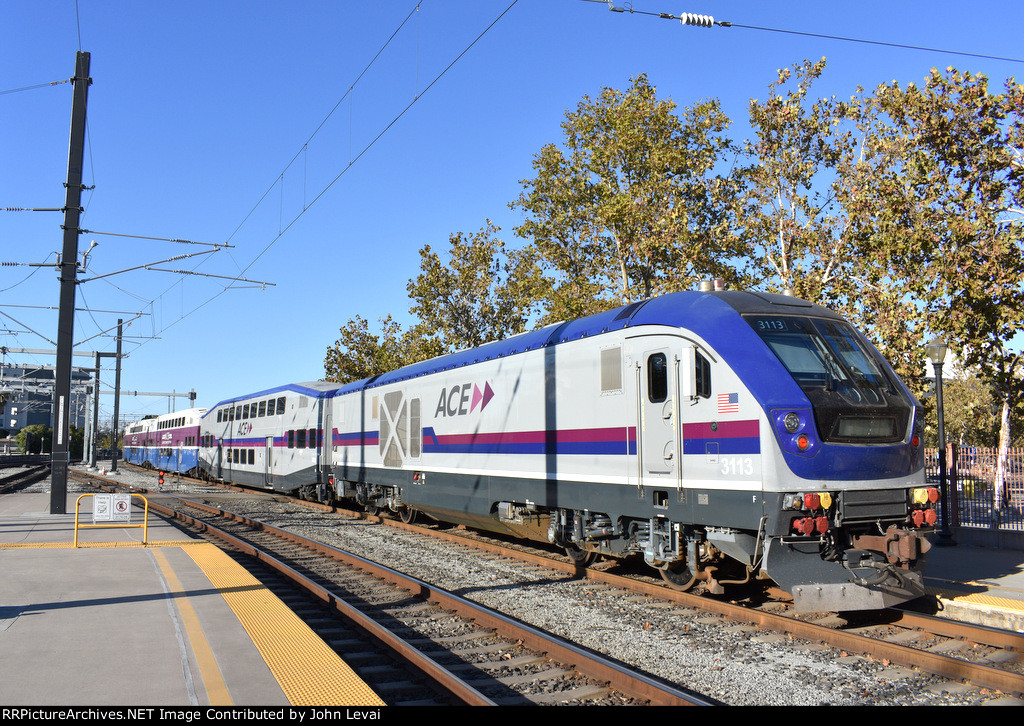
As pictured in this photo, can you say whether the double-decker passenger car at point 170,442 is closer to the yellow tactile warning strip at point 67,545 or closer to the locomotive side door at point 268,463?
the locomotive side door at point 268,463

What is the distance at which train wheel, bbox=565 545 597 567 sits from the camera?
11.8 metres

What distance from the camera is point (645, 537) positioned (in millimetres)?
9773

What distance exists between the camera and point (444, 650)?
7582 millimetres

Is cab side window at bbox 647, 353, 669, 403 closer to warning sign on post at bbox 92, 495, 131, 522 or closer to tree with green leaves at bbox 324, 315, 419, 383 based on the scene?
warning sign on post at bbox 92, 495, 131, 522

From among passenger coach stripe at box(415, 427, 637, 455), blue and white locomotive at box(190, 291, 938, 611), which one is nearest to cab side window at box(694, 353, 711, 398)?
blue and white locomotive at box(190, 291, 938, 611)

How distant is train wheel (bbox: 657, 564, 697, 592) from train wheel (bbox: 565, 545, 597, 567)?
2.03 meters

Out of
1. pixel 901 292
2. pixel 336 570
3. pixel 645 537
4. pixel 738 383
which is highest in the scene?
pixel 901 292

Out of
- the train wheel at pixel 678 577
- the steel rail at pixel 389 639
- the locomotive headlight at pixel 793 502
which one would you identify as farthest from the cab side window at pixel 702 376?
the steel rail at pixel 389 639

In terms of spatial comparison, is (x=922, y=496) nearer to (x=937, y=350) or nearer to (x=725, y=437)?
(x=725, y=437)

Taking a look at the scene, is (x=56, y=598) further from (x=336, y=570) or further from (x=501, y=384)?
(x=501, y=384)

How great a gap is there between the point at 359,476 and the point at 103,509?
704 centimetres

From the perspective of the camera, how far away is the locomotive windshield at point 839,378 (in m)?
8.05

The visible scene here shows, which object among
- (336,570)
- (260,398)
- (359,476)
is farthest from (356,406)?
(260,398)
